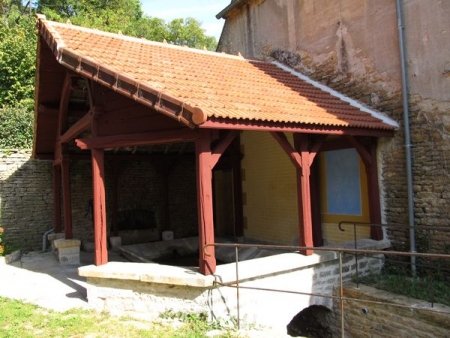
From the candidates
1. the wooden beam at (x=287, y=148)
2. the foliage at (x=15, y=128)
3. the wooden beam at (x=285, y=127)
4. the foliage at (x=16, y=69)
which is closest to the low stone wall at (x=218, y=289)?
the wooden beam at (x=287, y=148)

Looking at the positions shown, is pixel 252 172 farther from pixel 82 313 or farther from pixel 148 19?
pixel 148 19

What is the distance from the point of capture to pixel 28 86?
1677cm

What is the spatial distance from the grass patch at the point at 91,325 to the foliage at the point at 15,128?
9190 mm

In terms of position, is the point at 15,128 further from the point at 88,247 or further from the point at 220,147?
the point at 220,147

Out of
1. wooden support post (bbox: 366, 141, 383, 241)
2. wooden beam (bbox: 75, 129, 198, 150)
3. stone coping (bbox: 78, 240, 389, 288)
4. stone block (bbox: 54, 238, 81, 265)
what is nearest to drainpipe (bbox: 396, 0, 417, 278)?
wooden support post (bbox: 366, 141, 383, 241)

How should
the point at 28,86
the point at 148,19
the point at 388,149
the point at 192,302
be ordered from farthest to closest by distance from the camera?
the point at 148,19 < the point at 28,86 < the point at 388,149 < the point at 192,302

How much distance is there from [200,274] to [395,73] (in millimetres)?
5377

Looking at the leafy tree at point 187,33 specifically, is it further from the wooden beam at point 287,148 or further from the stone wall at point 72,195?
the wooden beam at point 287,148

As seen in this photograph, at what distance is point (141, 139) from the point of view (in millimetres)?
5891

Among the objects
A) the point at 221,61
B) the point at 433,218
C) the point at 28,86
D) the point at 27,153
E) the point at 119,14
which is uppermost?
the point at 119,14

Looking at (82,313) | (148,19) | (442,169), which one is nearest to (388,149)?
(442,169)

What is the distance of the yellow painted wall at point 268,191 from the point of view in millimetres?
9422

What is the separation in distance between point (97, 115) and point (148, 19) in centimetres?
2438

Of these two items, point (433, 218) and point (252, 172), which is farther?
point (252, 172)
